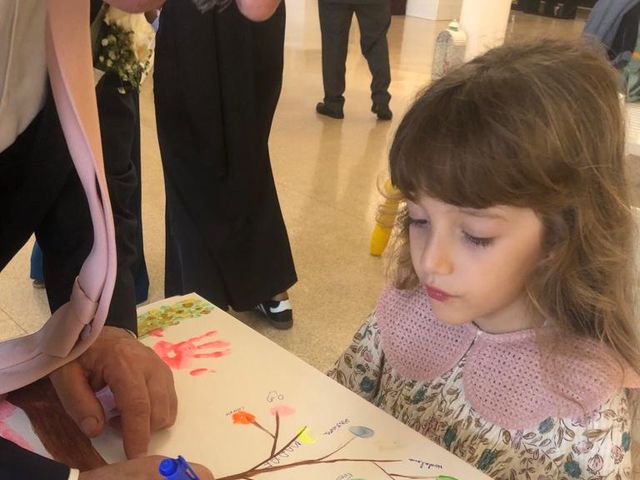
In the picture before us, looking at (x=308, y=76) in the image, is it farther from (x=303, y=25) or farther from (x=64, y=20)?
(x=64, y=20)

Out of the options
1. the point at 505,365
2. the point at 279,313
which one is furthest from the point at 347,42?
the point at 505,365

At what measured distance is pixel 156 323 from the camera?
81 centimetres

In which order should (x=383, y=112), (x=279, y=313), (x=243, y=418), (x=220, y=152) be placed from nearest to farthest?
(x=243, y=418)
(x=220, y=152)
(x=279, y=313)
(x=383, y=112)

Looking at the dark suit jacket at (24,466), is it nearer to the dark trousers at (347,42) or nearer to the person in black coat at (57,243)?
the person in black coat at (57,243)

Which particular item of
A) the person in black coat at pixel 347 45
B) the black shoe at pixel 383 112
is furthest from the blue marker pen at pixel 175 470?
the black shoe at pixel 383 112

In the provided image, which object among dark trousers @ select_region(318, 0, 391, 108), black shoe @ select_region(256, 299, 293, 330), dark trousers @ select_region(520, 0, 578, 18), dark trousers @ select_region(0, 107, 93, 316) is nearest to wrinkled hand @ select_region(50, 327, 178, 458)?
dark trousers @ select_region(0, 107, 93, 316)

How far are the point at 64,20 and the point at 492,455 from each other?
0.62m

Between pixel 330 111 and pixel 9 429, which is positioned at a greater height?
pixel 9 429

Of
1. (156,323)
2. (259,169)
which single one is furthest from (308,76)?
(156,323)

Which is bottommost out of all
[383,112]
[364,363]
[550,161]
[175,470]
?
[383,112]

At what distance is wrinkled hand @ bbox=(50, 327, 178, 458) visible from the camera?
60 centimetres

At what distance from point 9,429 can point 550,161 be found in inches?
21.8

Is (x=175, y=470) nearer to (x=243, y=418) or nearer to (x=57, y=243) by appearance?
(x=243, y=418)

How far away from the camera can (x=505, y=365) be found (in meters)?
0.80
